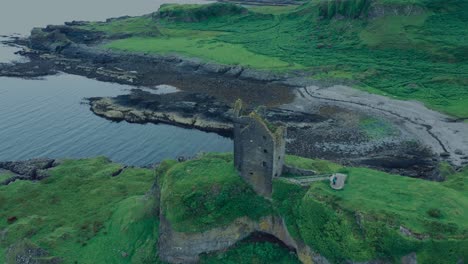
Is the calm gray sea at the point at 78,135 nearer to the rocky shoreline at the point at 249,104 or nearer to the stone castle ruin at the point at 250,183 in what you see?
the rocky shoreline at the point at 249,104

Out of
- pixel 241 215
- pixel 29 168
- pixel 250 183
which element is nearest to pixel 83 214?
pixel 29 168

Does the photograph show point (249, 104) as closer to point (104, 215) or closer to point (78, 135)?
point (78, 135)

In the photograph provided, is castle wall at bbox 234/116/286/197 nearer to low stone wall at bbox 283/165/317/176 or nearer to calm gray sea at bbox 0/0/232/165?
low stone wall at bbox 283/165/317/176

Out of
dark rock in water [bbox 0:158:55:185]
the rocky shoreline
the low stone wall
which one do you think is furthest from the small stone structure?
dark rock in water [bbox 0:158:55:185]

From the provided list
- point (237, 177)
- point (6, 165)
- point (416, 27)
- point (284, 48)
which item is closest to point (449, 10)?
point (416, 27)

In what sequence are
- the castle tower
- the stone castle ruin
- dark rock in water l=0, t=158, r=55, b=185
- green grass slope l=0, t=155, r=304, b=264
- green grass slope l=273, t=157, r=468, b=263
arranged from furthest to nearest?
1. dark rock in water l=0, t=158, r=55, b=185
2. green grass slope l=0, t=155, r=304, b=264
3. the stone castle ruin
4. the castle tower
5. green grass slope l=273, t=157, r=468, b=263

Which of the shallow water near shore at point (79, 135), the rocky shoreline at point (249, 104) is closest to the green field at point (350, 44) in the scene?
the rocky shoreline at point (249, 104)

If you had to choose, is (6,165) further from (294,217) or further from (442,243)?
(442,243)

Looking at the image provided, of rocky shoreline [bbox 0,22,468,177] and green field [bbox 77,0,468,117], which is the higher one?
green field [bbox 77,0,468,117]
